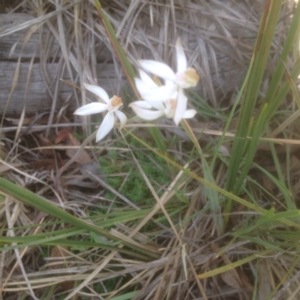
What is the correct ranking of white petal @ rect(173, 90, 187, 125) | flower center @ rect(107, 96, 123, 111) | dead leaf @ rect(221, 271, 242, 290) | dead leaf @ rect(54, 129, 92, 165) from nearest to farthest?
white petal @ rect(173, 90, 187, 125) < flower center @ rect(107, 96, 123, 111) < dead leaf @ rect(221, 271, 242, 290) < dead leaf @ rect(54, 129, 92, 165)

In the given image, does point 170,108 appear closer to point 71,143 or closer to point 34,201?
point 34,201

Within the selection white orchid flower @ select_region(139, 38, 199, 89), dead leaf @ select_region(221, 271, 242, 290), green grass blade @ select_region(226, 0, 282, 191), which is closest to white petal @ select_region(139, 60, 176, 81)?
white orchid flower @ select_region(139, 38, 199, 89)

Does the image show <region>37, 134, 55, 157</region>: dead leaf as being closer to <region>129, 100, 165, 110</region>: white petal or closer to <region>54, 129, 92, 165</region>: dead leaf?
<region>54, 129, 92, 165</region>: dead leaf

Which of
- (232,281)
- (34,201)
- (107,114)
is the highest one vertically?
(107,114)

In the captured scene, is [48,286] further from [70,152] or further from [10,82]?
[10,82]

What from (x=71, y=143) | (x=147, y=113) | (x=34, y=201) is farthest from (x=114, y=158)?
(x=147, y=113)

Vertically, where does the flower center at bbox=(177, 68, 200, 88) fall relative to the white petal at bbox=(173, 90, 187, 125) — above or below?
above

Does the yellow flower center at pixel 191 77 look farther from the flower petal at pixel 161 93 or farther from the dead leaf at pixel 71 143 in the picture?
the dead leaf at pixel 71 143

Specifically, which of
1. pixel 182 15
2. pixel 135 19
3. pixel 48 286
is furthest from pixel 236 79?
pixel 48 286

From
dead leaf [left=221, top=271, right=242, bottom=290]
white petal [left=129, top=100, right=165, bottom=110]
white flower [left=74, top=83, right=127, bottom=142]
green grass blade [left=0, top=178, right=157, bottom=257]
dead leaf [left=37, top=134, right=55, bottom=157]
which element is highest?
white petal [left=129, top=100, right=165, bottom=110]

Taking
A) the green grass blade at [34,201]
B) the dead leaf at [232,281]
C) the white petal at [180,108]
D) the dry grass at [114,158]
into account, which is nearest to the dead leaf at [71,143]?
the dry grass at [114,158]
